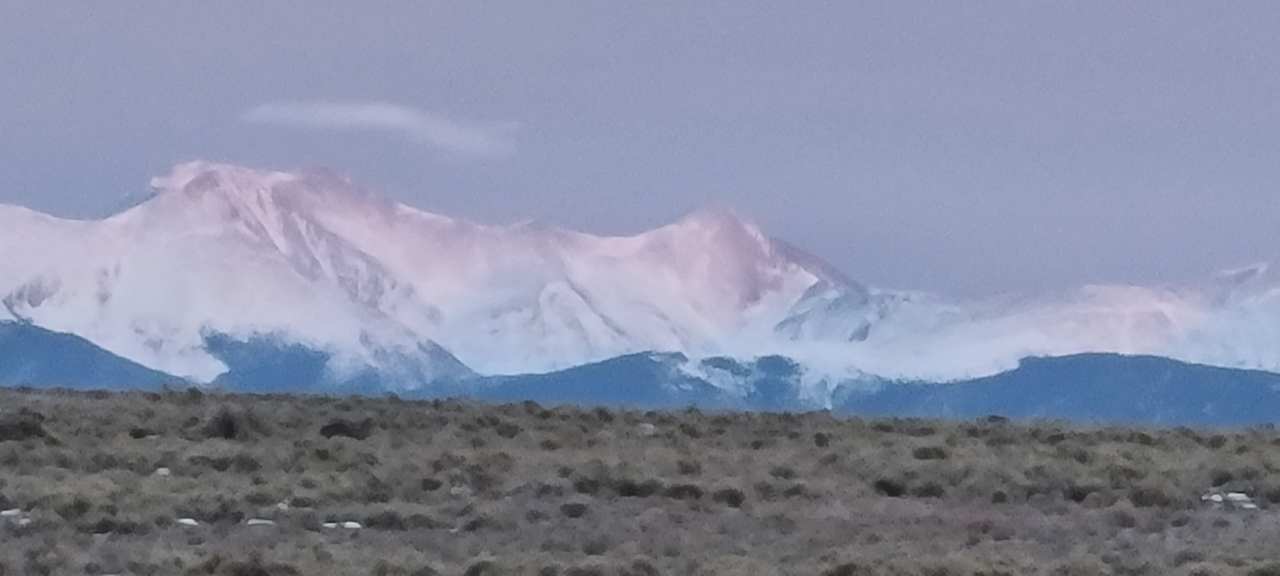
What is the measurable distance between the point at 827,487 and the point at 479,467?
157 inches

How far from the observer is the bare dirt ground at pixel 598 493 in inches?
730

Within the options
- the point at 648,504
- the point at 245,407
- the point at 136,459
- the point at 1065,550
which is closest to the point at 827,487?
the point at 648,504

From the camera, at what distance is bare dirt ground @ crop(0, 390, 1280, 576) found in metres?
18.5

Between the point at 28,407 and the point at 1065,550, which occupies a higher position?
the point at 28,407

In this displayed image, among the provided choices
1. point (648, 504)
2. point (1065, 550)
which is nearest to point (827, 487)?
point (648, 504)

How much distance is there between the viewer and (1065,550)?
19.9m

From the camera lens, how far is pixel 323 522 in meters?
21.0

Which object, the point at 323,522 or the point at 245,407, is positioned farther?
the point at 245,407

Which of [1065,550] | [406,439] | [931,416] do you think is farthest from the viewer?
[931,416]

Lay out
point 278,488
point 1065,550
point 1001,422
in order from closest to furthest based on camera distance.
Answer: point 1065,550 < point 278,488 < point 1001,422

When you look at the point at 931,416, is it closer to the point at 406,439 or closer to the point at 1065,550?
the point at 406,439

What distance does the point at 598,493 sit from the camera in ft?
80.4

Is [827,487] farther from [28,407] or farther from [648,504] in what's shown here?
[28,407]

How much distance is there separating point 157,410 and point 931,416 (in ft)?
43.5
